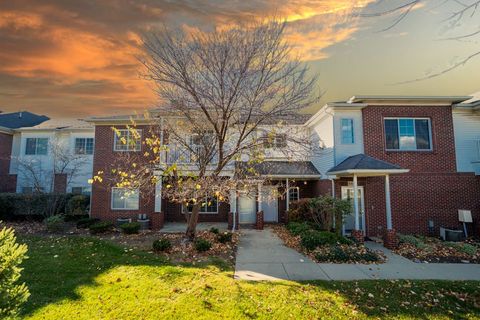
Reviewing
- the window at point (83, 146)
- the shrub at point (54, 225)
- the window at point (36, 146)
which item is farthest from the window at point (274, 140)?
the window at point (36, 146)

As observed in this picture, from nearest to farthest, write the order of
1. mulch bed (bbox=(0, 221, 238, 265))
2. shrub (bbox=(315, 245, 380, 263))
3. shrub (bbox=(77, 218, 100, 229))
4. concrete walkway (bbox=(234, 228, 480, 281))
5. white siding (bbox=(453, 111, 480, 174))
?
concrete walkway (bbox=(234, 228, 480, 281)), shrub (bbox=(315, 245, 380, 263)), mulch bed (bbox=(0, 221, 238, 265)), white siding (bbox=(453, 111, 480, 174)), shrub (bbox=(77, 218, 100, 229))

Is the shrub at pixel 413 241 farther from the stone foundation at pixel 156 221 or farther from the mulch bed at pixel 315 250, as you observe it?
the stone foundation at pixel 156 221

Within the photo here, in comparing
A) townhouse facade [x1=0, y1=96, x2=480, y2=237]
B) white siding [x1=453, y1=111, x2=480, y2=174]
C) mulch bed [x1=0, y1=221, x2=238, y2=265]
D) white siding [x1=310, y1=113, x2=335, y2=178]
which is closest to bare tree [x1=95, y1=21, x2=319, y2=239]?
mulch bed [x1=0, y1=221, x2=238, y2=265]

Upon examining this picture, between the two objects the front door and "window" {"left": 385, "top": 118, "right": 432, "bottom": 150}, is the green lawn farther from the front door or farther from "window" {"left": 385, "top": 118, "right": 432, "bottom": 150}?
"window" {"left": 385, "top": 118, "right": 432, "bottom": 150}

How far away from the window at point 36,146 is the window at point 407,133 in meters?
25.0

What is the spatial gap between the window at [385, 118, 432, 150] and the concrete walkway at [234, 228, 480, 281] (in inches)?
255

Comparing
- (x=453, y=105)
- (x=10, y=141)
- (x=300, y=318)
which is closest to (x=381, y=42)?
(x=300, y=318)

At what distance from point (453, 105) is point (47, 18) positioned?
18346mm

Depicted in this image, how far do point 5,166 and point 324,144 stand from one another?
2475 centimetres

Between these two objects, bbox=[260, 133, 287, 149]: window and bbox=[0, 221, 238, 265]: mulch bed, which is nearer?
bbox=[0, 221, 238, 265]: mulch bed

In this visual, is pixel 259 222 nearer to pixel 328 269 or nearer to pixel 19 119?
pixel 328 269

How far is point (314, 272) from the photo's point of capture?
745 centimetres

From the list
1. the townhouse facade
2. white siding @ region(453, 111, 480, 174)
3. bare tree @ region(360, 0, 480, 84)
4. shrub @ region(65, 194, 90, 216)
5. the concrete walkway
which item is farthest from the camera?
shrub @ region(65, 194, 90, 216)

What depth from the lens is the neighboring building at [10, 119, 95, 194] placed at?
19.3m
